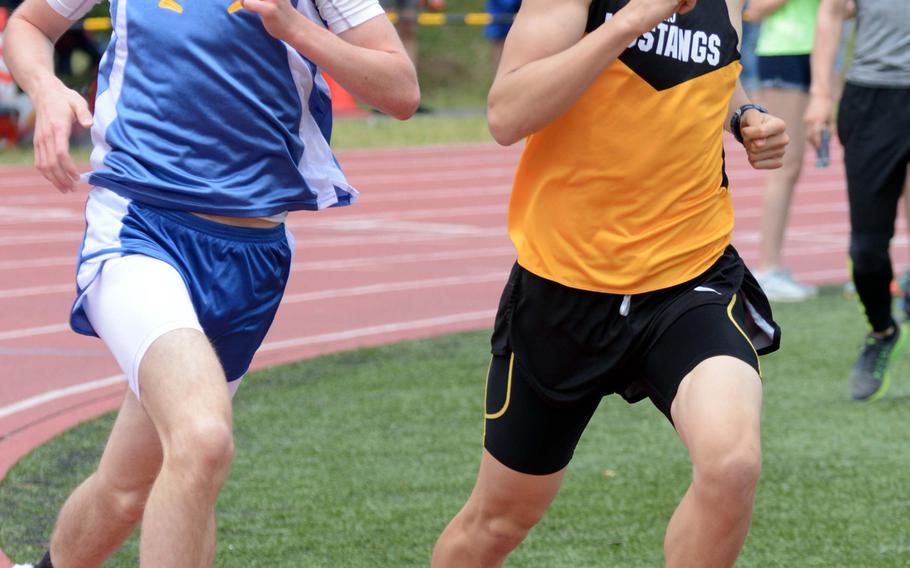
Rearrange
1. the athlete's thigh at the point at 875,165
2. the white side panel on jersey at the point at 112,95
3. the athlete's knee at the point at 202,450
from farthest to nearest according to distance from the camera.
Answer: the athlete's thigh at the point at 875,165 < the white side panel on jersey at the point at 112,95 < the athlete's knee at the point at 202,450

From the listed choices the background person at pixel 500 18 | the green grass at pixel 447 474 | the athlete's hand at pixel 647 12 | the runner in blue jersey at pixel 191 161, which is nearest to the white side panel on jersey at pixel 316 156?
the runner in blue jersey at pixel 191 161

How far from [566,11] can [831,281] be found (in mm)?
7146

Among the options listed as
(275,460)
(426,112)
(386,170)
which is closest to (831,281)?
(275,460)

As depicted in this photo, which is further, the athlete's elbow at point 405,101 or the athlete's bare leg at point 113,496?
the athlete's bare leg at point 113,496

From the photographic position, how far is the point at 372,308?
9.03 m

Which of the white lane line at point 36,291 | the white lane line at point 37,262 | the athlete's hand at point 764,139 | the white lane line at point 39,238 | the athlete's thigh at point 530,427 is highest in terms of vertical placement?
the athlete's hand at point 764,139

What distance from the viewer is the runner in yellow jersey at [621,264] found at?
332 centimetres

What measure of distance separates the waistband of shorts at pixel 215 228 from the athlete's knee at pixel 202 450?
62 cm

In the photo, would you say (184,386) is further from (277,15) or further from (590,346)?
(590,346)

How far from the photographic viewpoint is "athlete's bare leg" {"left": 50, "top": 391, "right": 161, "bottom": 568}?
12.3 feet

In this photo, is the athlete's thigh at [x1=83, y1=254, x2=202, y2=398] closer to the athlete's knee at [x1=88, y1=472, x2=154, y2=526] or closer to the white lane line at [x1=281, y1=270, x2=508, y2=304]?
the athlete's knee at [x1=88, y1=472, x2=154, y2=526]

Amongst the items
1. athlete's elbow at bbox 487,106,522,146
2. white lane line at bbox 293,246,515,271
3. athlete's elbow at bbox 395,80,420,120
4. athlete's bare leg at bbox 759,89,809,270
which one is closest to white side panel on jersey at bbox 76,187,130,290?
athlete's elbow at bbox 395,80,420,120

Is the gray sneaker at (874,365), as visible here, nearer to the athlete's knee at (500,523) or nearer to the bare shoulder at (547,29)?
the athlete's knee at (500,523)

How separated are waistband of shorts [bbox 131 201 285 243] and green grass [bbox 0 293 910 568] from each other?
4.38 ft
